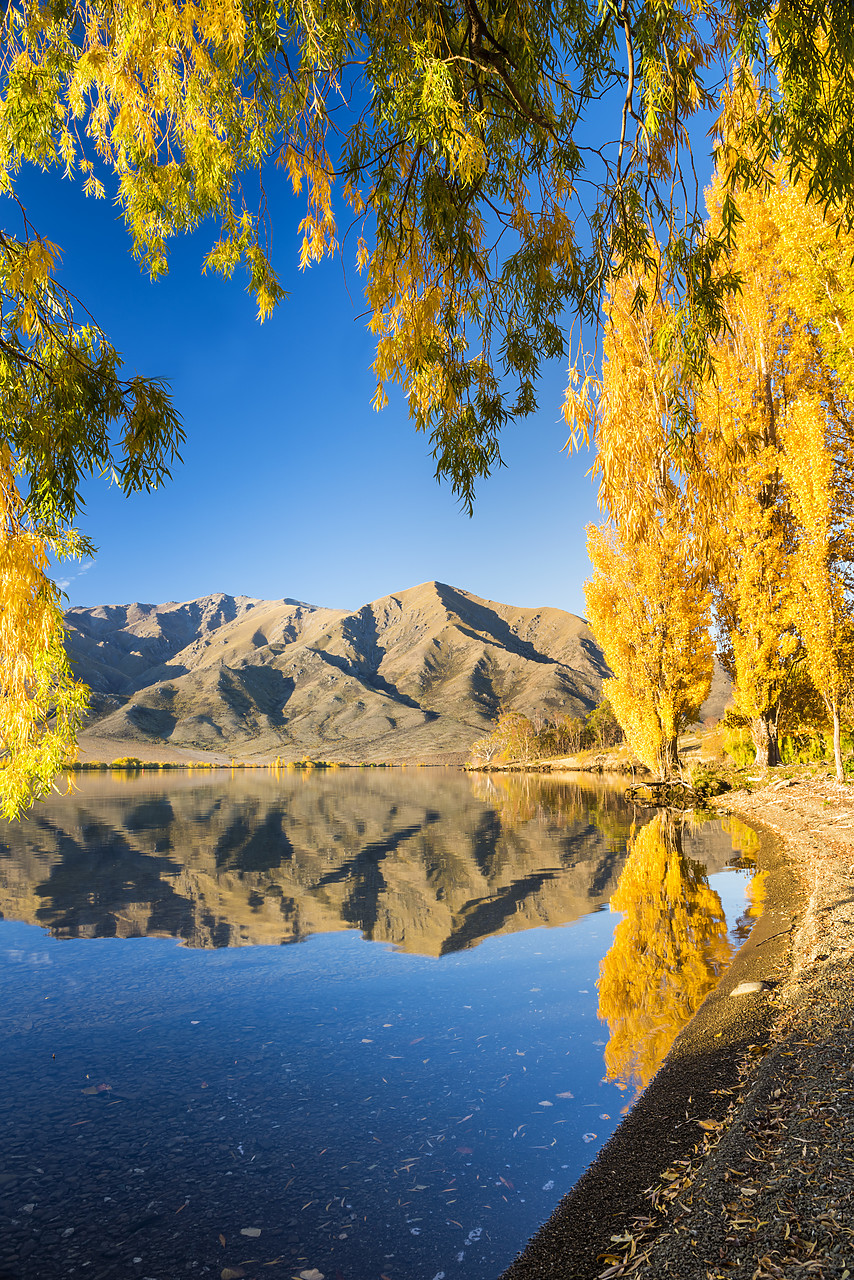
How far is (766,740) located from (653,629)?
5.39m

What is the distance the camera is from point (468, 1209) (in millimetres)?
3361

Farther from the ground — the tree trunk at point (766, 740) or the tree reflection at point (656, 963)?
the tree trunk at point (766, 740)

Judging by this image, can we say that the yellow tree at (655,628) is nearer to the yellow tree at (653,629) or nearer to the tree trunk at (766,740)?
the yellow tree at (653,629)

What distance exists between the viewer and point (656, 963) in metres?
6.82

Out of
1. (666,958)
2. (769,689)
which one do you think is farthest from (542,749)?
(666,958)

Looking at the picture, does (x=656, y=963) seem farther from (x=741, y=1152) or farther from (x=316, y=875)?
(x=316, y=875)

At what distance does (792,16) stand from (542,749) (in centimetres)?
9456

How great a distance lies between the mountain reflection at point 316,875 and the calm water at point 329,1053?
0.33 ft

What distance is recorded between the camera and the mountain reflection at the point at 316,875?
9.55 meters

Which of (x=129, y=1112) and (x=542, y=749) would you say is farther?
(x=542, y=749)

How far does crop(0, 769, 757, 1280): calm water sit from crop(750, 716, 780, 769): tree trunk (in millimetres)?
9433

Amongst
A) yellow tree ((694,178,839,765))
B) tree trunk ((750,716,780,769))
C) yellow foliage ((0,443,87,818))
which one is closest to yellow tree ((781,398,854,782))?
yellow tree ((694,178,839,765))

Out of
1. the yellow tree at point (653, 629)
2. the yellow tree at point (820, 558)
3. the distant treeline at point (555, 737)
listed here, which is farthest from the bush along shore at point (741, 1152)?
the distant treeline at point (555, 737)

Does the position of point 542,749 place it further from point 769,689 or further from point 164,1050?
point 164,1050
